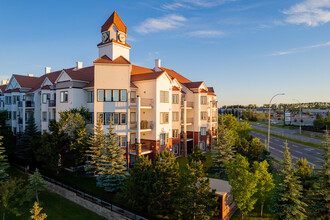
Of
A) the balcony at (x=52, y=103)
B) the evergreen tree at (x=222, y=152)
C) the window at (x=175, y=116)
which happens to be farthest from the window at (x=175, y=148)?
the balcony at (x=52, y=103)

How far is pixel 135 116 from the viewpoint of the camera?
94.7ft

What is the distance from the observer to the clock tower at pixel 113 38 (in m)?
29.8

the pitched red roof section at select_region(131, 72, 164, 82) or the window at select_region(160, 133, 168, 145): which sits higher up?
the pitched red roof section at select_region(131, 72, 164, 82)

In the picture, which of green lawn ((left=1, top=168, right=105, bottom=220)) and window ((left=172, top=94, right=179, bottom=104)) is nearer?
green lawn ((left=1, top=168, right=105, bottom=220))

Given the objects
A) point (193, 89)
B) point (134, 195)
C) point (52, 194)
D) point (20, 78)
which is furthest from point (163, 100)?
point (20, 78)

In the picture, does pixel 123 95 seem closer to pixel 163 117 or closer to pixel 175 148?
pixel 163 117

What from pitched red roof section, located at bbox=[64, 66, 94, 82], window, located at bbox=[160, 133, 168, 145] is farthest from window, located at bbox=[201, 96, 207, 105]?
pitched red roof section, located at bbox=[64, 66, 94, 82]

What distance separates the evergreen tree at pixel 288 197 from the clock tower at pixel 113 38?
26.3 metres

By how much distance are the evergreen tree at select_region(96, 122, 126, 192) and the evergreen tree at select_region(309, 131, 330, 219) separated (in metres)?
16.9

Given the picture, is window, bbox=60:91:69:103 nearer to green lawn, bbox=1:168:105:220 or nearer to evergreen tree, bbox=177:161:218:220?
green lawn, bbox=1:168:105:220

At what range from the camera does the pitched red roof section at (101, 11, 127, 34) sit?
99.0ft

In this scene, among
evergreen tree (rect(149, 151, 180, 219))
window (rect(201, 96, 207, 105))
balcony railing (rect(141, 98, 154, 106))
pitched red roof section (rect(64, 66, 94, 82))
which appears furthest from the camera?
window (rect(201, 96, 207, 105))

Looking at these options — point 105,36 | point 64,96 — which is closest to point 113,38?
point 105,36

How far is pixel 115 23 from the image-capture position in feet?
98.6
